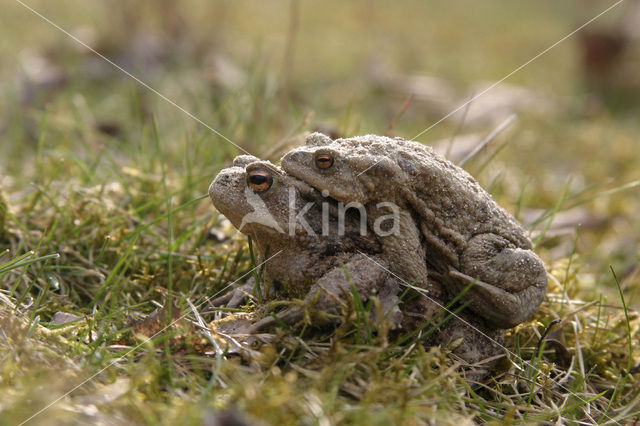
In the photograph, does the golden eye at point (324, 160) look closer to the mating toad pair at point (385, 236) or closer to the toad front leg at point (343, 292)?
the mating toad pair at point (385, 236)

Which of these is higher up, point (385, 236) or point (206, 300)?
point (385, 236)

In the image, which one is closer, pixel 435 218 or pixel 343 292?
pixel 343 292

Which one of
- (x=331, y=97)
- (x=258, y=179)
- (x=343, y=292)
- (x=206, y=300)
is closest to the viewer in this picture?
(x=343, y=292)

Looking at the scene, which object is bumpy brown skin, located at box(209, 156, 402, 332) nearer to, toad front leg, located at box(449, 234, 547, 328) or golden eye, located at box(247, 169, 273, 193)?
golden eye, located at box(247, 169, 273, 193)

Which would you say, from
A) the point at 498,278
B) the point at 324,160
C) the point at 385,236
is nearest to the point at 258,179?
the point at 324,160

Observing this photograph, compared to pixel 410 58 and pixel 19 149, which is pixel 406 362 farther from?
pixel 410 58

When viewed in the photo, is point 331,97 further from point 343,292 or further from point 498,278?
point 343,292

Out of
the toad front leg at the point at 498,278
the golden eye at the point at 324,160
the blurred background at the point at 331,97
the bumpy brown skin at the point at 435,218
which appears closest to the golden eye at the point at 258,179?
the bumpy brown skin at the point at 435,218
